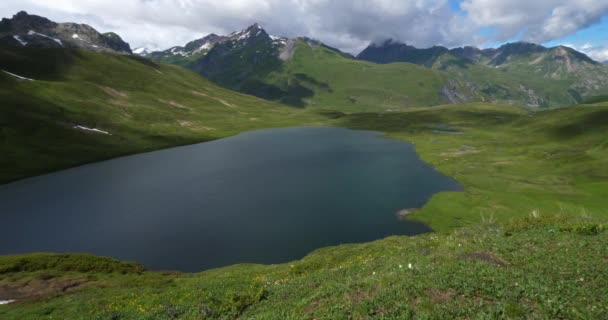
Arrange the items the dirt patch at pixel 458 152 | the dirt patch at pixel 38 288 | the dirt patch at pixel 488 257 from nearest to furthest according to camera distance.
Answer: the dirt patch at pixel 488 257 < the dirt patch at pixel 38 288 < the dirt patch at pixel 458 152

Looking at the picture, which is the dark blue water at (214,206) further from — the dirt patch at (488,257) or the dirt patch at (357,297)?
the dirt patch at (357,297)

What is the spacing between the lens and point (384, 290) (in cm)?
1675

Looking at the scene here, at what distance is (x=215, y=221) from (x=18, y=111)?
158098 mm

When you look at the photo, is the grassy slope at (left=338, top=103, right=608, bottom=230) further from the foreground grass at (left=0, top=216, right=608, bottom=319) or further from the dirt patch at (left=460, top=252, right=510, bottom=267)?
the dirt patch at (left=460, top=252, right=510, bottom=267)

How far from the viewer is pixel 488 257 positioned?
20562 mm

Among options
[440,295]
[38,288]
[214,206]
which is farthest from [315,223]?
[440,295]

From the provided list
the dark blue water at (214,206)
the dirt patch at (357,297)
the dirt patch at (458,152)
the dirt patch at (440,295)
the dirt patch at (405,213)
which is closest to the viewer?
the dirt patch at (440,295)

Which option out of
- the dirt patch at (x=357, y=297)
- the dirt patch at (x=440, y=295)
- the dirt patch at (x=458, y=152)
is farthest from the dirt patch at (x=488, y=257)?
the dirt patch at (x=458, y=152)

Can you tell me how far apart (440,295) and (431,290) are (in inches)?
23.0

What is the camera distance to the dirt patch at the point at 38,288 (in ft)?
111

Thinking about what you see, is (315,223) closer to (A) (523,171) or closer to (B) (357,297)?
(B) (357,297)

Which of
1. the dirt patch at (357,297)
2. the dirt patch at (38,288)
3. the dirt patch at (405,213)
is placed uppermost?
the dirt patch at (357,297)

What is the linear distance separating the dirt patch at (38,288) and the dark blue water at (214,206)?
69.3 ft

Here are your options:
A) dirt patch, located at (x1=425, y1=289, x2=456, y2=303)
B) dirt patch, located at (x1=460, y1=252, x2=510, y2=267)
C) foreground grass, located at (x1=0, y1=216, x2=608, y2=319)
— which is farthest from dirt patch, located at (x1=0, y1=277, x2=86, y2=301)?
dirt patch, located at (x1=460, y1=252, x2=510, y2=267)
